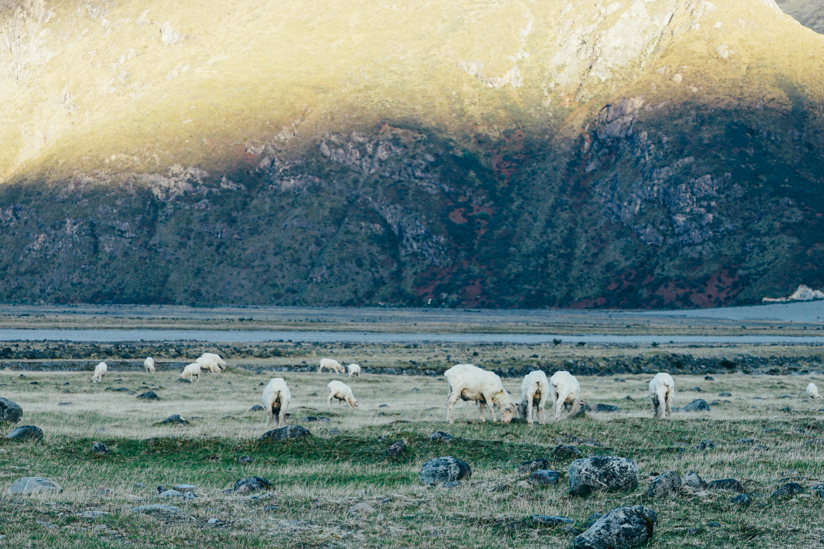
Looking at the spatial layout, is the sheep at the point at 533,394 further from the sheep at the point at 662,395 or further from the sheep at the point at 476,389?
the sheep at the point at 662,395

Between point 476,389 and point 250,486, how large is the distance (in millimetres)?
10960

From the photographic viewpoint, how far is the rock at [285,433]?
867 inches

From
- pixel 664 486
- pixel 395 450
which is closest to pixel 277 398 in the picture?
pixel 395 450

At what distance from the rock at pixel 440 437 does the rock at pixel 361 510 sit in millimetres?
7431

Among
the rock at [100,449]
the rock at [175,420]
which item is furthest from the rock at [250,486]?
the rock at [175,420]

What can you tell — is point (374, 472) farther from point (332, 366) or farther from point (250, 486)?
point (332, 366)

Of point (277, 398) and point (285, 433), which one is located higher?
point (277, 398)

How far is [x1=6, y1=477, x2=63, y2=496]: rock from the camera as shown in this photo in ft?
49.0

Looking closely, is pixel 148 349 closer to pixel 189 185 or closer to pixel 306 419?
pixel 306 419

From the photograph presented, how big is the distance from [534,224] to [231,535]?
591ft

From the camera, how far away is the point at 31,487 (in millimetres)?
15133

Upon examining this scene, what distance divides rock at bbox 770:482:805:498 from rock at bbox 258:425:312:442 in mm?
12209

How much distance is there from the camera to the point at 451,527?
511 inches

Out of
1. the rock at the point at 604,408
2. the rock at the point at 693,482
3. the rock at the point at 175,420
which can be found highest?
the rock at the point at 693,482
